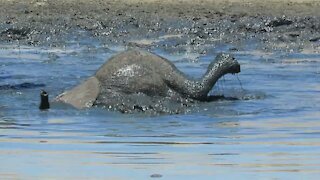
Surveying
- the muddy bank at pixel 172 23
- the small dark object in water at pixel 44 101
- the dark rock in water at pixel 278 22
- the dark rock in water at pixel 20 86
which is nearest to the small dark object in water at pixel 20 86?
the dark rock in water at pixel 20 86

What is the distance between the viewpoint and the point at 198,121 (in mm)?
10070

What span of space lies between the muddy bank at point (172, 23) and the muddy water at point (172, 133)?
2.81 m

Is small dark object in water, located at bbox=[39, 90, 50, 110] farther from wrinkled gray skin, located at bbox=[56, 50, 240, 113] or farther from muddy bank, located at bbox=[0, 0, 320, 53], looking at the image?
muddy bank, located at bbox=[0, 0, 320, 53]

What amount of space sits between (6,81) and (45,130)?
4566 mm

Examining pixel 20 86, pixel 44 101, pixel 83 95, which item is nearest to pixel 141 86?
pixel 83 95

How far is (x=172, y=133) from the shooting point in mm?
9078

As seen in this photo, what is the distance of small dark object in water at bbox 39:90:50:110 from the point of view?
10.5 m

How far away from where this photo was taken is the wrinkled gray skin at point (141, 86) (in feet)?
35.8

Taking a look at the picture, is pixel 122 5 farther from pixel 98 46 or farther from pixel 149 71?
pixel 149 71

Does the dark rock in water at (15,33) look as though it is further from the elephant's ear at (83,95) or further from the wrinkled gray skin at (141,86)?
the elephant's ear at (83,95)

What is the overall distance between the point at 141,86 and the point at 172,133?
223cm

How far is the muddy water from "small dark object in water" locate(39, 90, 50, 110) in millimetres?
76

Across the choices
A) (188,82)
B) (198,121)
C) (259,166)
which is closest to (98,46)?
(188,82)

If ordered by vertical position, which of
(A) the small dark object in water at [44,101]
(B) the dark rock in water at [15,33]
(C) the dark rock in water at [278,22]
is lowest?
(A) the small dark object in water at [44,101]
